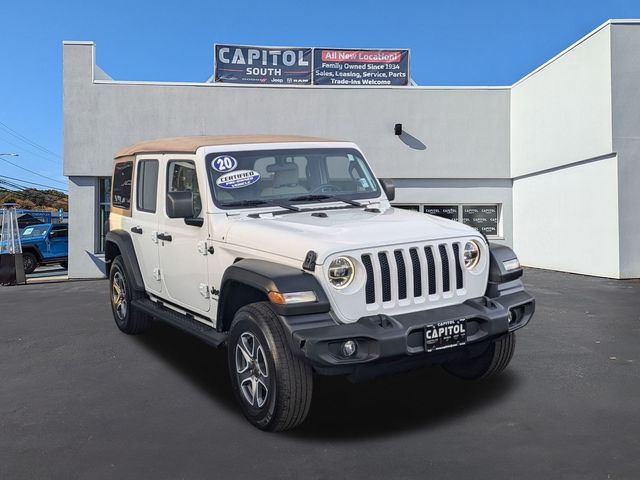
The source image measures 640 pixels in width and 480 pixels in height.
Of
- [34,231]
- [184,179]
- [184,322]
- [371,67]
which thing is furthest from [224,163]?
[34,231]

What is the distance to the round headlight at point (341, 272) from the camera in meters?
3.41

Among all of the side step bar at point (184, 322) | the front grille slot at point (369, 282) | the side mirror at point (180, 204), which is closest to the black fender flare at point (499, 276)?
the front grille slot at point (369, 282)

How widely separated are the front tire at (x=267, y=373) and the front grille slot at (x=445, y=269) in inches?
42.9

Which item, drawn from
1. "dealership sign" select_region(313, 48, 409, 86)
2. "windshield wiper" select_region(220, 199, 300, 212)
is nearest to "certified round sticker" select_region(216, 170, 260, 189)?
"windshield wiper" select_region(220, 199, 300, 212)

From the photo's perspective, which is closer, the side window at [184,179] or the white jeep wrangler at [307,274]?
the white jeep wrangler at [307,274]

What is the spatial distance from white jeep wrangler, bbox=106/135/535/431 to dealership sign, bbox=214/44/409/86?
11989mm

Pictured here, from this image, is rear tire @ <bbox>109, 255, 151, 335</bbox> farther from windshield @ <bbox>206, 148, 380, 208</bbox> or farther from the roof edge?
windshield @ <bbox>206, 148, 380, 208</bbox>

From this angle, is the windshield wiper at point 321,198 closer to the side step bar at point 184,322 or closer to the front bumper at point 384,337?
the side step bar at point 184,322

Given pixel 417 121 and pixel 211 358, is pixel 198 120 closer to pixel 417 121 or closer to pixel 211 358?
pixel 417 121

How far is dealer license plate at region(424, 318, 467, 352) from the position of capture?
338cm

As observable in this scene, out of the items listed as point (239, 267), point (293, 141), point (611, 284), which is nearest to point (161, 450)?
point (239, 267)

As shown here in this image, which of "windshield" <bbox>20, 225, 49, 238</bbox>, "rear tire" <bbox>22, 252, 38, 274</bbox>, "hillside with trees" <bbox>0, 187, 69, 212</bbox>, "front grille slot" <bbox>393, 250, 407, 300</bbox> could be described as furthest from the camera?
"hillside with trees" <bbox>0, 187, 69, 212</bbox>

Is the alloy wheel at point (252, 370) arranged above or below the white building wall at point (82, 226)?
below

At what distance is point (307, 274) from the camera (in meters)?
3.41
